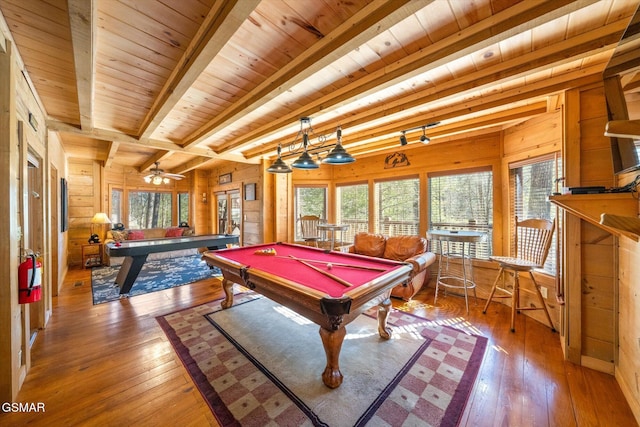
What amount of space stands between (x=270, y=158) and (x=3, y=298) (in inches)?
177

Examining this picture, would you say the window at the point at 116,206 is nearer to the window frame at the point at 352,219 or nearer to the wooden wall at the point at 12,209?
the wooden wall at the point at 12,209

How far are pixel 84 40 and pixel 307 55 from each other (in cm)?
144

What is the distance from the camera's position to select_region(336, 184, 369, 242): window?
212 inches

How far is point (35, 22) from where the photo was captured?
61.7 inches

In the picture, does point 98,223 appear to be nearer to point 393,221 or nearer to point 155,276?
point 155,276

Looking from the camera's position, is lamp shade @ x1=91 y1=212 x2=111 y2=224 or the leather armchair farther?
lamp shade @ x1=91 y1=212 x2=111 y2=224

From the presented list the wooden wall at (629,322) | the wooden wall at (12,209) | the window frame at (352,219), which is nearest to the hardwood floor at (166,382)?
the wooden wall at (629,322)

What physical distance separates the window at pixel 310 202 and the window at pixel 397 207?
1.34 metres

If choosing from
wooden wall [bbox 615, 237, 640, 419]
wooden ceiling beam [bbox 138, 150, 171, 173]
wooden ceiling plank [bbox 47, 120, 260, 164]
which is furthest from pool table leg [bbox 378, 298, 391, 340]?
wooden ceiling beam [bbox 138, 150, 171, 173]

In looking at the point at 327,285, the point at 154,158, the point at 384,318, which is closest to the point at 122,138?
the point at 154,158

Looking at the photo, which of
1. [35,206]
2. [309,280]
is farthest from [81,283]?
[309,280]

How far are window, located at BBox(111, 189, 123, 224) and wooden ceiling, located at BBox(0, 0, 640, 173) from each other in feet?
14.9

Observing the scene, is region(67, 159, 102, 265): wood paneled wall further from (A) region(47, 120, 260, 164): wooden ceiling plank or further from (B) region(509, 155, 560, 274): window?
(B) region(509, 155, 560, 274): window

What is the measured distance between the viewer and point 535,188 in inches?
126
